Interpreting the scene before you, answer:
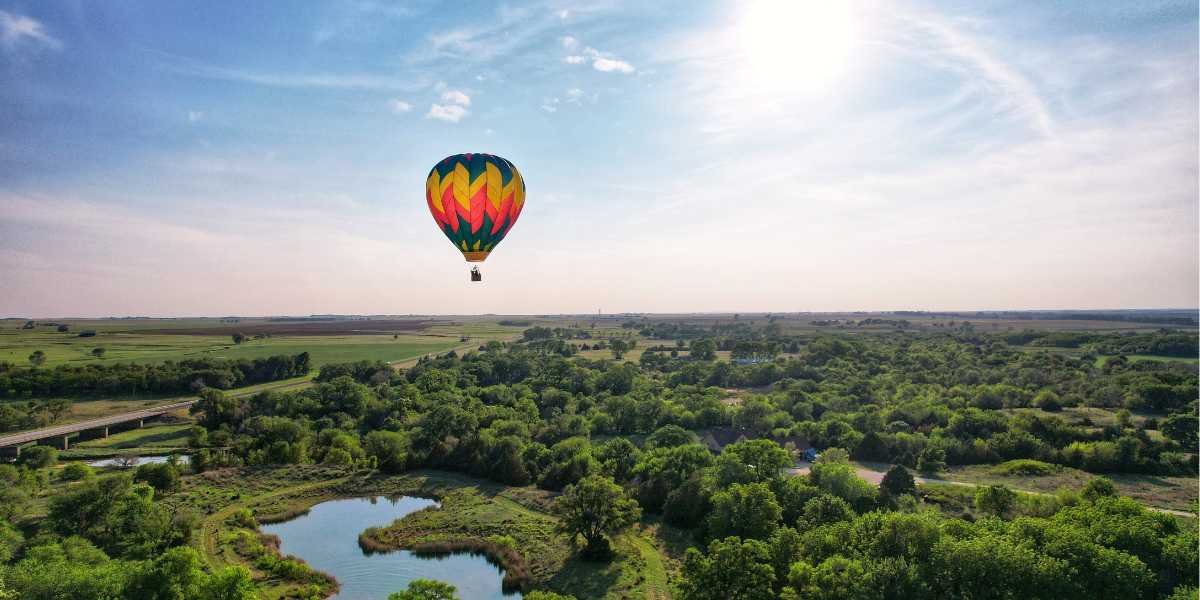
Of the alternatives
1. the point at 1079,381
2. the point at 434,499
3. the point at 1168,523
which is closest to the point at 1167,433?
the point at 1079,381

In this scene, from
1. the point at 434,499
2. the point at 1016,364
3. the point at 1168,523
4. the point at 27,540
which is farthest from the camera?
the point at 1016,364

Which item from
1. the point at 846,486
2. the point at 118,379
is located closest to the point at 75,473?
the point at 118,379

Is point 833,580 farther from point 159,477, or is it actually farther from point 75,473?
point 75,473

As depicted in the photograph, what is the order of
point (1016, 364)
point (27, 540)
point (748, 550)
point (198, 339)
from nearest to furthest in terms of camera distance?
point (748, 550), point (27, 540), point (1016, 364), point (198, 339)

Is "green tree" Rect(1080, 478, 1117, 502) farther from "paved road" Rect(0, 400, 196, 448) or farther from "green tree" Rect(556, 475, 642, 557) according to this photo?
"paved road" Rect(0, 400, 196, 448)

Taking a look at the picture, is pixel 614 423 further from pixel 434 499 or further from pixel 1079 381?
pixel 1079 381

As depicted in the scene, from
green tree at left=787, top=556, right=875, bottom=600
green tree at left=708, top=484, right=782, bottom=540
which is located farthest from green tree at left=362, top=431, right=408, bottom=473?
green tree at left=787, top=556, right=875, bottom=600

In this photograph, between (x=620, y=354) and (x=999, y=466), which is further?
(x=620, y=354)
